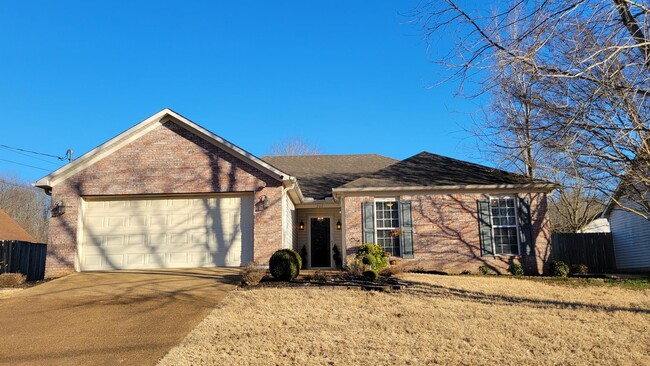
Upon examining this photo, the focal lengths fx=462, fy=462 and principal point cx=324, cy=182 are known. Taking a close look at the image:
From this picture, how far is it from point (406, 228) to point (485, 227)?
2.49m

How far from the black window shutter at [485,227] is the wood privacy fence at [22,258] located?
618 inches

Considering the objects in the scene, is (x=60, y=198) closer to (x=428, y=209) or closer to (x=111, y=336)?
(x=111, y=336)

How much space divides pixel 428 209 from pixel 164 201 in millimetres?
8148

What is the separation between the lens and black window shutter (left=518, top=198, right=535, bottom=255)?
14422mm

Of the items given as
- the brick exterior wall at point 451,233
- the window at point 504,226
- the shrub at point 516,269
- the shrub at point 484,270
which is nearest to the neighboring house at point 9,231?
the brick exterior wall at point 451,233

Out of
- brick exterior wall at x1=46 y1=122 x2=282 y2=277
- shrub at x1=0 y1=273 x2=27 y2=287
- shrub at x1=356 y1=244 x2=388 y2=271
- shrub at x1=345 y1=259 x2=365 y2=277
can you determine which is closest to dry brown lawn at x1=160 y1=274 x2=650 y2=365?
shrub at x1=345 y1=259 x2=365 y2=277

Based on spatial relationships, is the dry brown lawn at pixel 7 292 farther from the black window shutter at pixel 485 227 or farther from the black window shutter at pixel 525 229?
the black window shutter at pixel 525 229

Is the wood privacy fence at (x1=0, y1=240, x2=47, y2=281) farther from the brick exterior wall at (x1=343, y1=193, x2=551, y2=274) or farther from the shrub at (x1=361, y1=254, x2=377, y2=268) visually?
the shrub at (x1=361, y1=254, x2=377, y2=268)

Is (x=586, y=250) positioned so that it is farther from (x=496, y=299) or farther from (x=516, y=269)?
(x=496, y=299)

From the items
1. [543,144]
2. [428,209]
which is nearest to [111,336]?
[543,144]

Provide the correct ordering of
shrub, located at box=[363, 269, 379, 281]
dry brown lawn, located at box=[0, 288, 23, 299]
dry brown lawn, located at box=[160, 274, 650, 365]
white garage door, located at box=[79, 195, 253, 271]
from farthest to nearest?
white garage door, located at box=[79, 195, 253, 271] → shrub, located at box=[363, 269, 379, 281] → dry brown lawn, located at box=[0, 288, 23, 299] → dry brown lawn, located at box=[160, 274, 650, 365]

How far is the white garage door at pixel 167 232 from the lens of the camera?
13305mm

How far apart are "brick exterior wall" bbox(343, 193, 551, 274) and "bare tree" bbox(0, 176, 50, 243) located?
36.6 m

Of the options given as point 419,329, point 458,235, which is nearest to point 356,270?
point 458,235
